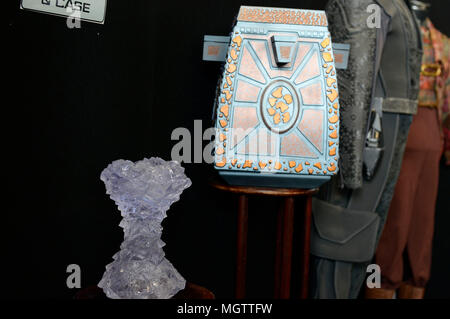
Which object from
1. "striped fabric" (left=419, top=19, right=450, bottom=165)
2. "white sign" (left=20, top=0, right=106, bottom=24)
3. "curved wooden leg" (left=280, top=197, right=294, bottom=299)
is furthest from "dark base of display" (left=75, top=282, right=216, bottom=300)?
"striped fabric" (left=419, top=19, right=450, bottom=165)

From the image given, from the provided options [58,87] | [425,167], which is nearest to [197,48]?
[58,87]

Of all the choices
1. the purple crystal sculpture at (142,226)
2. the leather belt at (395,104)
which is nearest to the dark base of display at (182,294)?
the purple crystal sculpture at (142,226)

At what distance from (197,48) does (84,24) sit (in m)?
0.43

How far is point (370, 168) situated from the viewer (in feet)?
5.69

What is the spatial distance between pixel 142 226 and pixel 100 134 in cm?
59

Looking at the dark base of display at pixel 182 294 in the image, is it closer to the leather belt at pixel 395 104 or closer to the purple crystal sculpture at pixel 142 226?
the purple crystal sculpture at pixel 142 226

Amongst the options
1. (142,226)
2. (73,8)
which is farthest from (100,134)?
(142,226)

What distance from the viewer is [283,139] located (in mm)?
1373

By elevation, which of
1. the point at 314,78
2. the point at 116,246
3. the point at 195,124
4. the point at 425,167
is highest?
the point at 314,78

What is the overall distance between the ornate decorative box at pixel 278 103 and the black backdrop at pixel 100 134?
437 mm

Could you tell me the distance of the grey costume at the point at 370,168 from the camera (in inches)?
64.6

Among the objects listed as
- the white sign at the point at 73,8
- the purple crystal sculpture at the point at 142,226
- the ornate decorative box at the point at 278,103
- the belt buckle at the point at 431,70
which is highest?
the white sign at the point at 73,8

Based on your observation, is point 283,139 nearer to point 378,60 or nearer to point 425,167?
point 378,60

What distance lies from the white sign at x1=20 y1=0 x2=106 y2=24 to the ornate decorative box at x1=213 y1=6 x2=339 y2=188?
47cm
